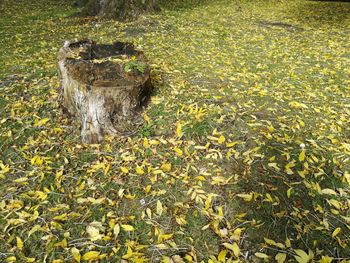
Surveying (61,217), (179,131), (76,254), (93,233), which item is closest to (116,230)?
(93,233)

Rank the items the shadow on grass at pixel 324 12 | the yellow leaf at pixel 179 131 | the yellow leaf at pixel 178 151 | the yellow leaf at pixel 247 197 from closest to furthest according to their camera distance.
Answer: the yellow leaf at pixel 247 197, the yellow leaf at pixel 178 151, the yellow leaf at pixel 179 131, the shadow on grass at pixel 324 12

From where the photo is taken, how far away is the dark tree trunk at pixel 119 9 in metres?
8.56

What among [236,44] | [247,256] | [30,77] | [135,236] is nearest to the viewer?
[247,256]

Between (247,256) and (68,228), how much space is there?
5.39 feet

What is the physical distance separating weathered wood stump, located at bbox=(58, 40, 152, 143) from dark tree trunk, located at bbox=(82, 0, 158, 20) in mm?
5234

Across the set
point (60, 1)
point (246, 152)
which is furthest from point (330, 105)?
point (60, 1)

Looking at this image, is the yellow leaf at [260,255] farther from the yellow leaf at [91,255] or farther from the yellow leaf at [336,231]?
the yellow leaf at [91,255]

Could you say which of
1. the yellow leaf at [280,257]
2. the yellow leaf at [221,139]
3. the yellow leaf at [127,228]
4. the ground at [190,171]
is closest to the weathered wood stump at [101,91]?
the ground at [190,171]

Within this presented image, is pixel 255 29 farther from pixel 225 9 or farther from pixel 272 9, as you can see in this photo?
pixel 272 9

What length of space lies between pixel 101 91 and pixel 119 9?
246 inches

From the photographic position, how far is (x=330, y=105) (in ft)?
14.2

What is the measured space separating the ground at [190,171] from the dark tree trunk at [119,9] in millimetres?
3622

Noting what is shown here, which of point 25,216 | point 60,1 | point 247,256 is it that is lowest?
point 247,256

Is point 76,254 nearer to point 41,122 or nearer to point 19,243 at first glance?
point 19,243
